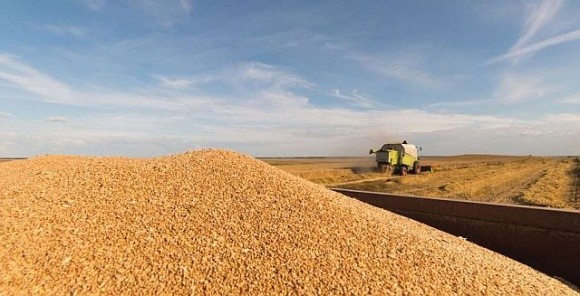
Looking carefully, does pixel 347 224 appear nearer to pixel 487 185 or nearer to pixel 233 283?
pixel 233 283

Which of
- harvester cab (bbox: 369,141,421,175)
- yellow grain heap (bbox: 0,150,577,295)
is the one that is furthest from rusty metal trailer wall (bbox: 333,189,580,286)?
harvester cab (bbox: 369,141,421,175)

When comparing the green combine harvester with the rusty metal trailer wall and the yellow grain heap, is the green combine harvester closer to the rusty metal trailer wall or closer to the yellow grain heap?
the rusty metal trailer wall

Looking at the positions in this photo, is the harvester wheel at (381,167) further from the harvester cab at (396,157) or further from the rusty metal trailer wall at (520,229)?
the rusty metal trailer wall at (520,229)

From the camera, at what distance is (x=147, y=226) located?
388cm

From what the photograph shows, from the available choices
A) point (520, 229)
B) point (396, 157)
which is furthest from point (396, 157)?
point (520, 229)

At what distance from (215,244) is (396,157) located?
1975 centimetres

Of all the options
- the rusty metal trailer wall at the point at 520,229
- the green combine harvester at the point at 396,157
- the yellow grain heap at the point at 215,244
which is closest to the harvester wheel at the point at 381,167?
the green combine harvester at the point at 396,157

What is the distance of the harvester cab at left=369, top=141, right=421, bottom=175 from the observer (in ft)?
72.3

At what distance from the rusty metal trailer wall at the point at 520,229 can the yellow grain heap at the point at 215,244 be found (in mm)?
465

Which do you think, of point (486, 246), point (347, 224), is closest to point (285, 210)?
point (347, 224)

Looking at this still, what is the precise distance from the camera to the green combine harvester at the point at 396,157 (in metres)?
22.0

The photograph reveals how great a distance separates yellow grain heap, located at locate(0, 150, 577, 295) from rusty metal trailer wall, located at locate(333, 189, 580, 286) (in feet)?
1.53

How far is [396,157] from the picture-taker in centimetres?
2239

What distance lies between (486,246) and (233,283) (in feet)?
10.6
